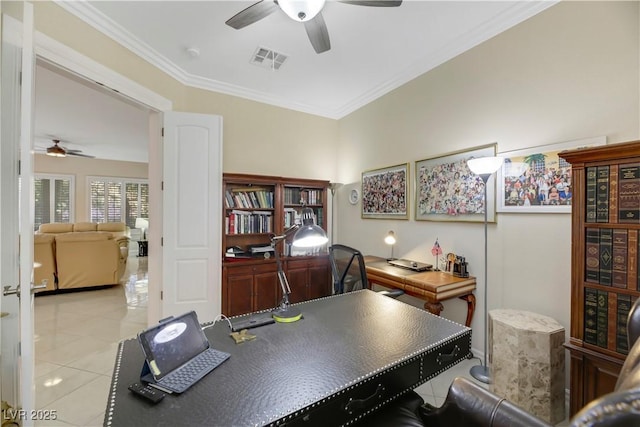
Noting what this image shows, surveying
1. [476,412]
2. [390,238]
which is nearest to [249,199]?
[390,238]

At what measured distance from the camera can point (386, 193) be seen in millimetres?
3365

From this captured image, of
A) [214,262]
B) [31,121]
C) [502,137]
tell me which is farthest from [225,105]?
[502,137]

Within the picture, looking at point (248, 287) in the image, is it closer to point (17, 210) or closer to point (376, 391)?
point (17, 210)

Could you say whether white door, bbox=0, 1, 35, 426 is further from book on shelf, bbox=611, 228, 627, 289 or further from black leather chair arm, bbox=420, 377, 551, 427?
book on shelf, bbox=611, 228, 627, 289

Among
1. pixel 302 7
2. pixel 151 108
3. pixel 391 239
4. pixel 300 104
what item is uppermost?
pixel 300 104

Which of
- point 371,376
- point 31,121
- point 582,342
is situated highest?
point 31,121

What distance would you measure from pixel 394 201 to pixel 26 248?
305 centimetres

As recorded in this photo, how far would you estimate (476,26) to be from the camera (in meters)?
2.31

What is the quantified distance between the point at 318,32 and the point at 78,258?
16.5ft

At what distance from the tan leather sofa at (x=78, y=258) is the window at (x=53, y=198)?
11.4ft

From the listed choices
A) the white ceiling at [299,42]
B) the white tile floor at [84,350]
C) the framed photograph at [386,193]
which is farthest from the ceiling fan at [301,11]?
the white tile floor at [84,350]

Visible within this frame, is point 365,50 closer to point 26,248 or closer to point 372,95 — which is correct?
point 372,95

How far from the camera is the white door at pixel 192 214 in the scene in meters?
2.83

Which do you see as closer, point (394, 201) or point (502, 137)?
point (502, 137)
